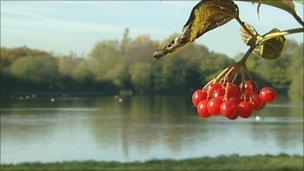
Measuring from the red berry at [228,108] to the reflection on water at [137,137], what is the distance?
13.2 meters

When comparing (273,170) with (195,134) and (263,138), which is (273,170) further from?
(195,134)

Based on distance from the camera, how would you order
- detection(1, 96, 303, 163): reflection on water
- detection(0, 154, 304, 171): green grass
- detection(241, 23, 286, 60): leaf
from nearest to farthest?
1. detection(241, 23, 286, 60): leaf
2. detection(0, 154, 304, 171): green grass
3. detection(1, 96, 303, 163): reflection on water

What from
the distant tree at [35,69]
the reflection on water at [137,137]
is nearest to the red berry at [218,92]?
the reflection on water at [137,137]

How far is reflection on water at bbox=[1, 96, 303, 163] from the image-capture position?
15.2 metres

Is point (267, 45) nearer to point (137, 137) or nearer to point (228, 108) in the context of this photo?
point (228, 108)

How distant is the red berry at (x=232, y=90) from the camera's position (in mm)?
674

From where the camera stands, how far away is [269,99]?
702 millimetres

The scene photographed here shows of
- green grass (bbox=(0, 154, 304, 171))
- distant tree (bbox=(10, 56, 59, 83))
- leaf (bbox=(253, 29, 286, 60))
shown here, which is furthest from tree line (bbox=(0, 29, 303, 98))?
leaf (bbox=(253, 29, 286, 60))

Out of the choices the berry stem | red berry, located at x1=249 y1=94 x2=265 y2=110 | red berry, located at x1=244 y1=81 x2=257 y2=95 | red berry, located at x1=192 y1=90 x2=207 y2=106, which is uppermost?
the berry stem

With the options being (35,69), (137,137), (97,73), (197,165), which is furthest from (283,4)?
(97,73)

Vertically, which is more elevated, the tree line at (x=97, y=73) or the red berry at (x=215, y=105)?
the tree line at (x=97, y=73)

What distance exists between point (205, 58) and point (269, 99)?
34.9 m

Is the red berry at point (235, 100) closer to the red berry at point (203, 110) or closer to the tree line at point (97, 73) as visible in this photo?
the red berry at point (203, 110)

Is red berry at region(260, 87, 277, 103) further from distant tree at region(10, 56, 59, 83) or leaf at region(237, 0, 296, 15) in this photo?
distant tree at region(10, 56, 59, 83)
